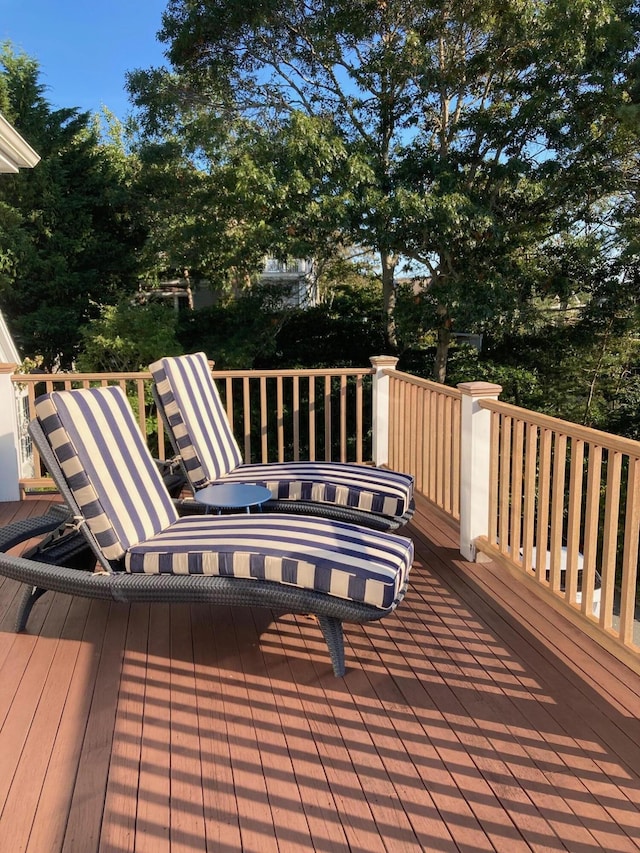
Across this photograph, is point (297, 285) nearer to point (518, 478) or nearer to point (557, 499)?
point (518, 478)

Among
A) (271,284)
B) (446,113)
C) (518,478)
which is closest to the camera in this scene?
(518,478)

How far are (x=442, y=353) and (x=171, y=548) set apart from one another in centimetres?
1032

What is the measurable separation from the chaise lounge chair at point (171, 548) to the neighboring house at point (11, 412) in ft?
7.30

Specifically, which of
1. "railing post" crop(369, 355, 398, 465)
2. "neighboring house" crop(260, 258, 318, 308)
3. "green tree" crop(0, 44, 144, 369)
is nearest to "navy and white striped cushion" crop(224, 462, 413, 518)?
"railing post" crop(369, 355, 398, 465)

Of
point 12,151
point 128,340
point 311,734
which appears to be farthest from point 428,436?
point 128,340

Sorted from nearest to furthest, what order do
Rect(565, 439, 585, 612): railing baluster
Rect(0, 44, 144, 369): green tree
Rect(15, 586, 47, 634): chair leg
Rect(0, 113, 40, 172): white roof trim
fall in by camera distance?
1. Rect(565, 439, 585, 612): railing baluster
2. Rect(15, 586, 47, 634): chair leg
3. Rect(0, 113, 40, 172): white roof trim
4. Rect(0, 44, 144, 369): green tree

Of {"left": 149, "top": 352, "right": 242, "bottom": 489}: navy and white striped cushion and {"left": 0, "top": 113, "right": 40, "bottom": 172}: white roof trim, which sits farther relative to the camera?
{"left": 0, "top": 113, "right": 40, "bottom": 172}: white roof trim

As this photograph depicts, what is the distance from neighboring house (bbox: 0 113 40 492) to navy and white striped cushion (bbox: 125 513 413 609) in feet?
9.03

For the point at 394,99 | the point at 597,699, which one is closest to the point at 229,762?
the point at 597,699

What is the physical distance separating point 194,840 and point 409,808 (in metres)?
0.61

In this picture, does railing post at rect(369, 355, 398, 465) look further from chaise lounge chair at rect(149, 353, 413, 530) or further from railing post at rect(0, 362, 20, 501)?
railing post at rect(0, 362, 20, 501)

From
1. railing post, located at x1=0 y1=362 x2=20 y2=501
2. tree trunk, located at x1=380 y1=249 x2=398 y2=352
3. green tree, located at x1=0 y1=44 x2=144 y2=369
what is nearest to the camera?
railing post, located at x1=0 y1=362 x2=20 y2=501

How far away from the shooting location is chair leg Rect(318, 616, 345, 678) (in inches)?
99.7

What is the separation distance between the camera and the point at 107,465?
291cm
